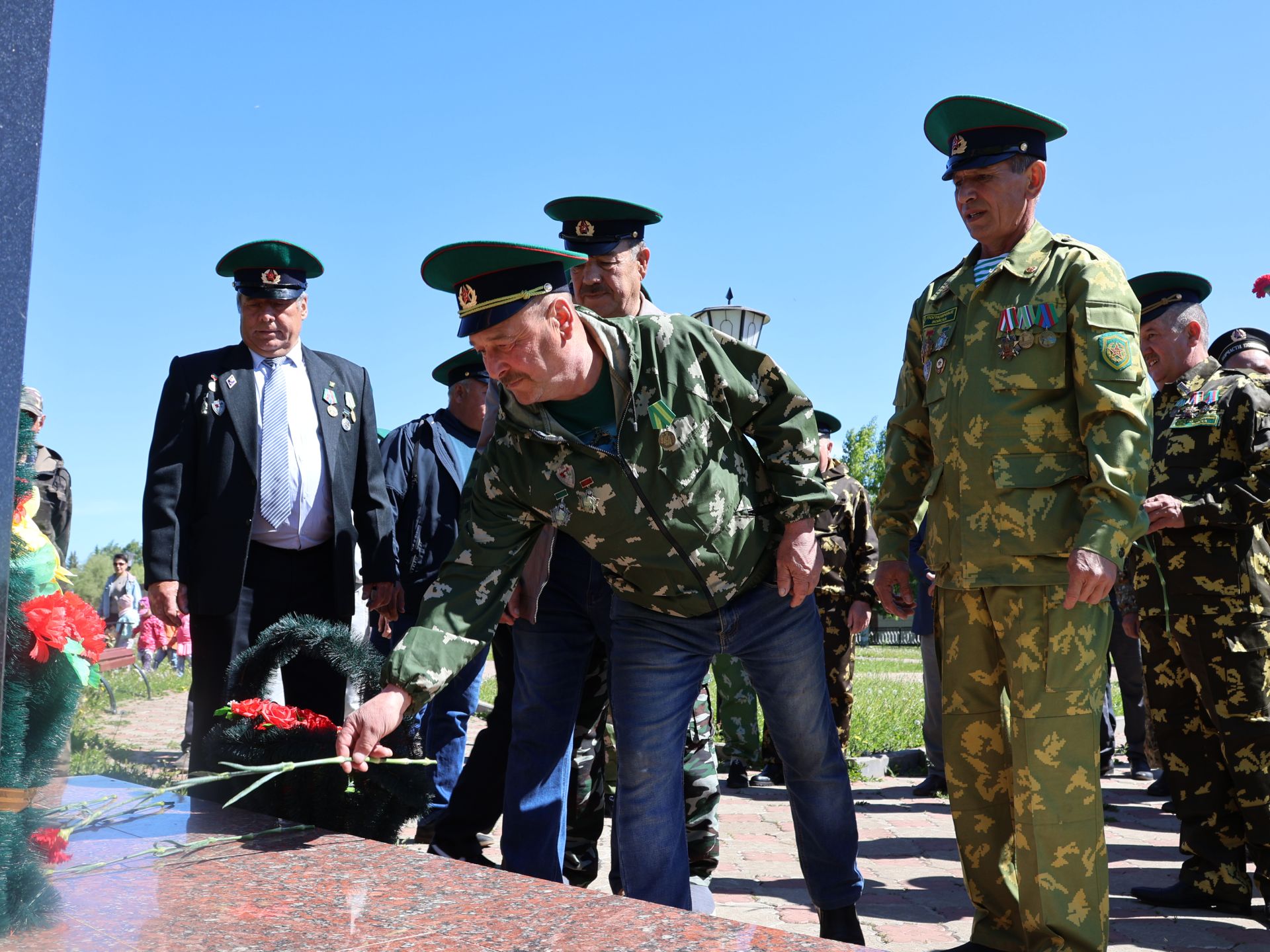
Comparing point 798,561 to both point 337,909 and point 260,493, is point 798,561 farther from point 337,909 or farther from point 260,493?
point 260,493

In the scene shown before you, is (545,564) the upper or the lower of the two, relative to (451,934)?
upper

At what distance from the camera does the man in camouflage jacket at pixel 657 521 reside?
318cm

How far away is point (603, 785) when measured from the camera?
4.39m

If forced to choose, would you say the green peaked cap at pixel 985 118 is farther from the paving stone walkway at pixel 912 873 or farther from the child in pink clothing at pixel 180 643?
the child in pink clothing at pixel 180 643

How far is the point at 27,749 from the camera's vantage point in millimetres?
2496

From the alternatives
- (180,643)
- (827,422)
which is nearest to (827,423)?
(827,422)

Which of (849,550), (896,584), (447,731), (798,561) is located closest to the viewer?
(798,561)

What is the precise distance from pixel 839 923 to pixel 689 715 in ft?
2.45

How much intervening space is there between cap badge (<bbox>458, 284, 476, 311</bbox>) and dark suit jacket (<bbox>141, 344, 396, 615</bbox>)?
1.89m

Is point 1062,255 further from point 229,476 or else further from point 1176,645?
point 229,476

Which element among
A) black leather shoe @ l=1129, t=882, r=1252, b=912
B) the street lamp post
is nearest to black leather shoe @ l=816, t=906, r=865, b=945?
black leather shoe @ l=1129, t=882, r=1252, b=912

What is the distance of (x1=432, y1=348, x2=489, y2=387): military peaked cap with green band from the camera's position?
6559 millimetres

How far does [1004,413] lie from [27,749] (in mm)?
2657

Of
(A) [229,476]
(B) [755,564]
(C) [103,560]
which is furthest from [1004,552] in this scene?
(C) [103,560]
